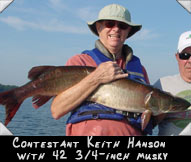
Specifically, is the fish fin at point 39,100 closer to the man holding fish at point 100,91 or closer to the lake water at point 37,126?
the man holding fish at point 100,91

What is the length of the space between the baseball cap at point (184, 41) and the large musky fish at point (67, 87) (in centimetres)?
143

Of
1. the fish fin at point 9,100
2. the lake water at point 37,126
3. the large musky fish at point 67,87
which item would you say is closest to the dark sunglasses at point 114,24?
the large musky fish at point 67,87

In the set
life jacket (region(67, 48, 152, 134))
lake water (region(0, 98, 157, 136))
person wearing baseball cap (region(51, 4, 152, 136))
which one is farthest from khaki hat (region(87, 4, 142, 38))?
lake water (region(0, 98, 157, 136))

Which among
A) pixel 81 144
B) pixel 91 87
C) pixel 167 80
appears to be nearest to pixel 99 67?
pixel 91 87

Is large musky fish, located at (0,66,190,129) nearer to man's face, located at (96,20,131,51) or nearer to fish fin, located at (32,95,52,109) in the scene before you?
fish fin, located at (32,95,52,109)

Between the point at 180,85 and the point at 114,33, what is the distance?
5.66ft

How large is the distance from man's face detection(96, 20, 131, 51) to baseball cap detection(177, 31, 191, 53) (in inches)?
55.3

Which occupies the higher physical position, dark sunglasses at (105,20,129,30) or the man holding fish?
dark sunglasses at (105,20,129,30)

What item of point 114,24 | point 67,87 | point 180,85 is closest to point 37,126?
point 180,85

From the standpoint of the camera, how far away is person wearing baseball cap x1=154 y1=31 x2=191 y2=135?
448 cm

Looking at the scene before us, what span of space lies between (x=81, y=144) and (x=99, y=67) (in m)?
1.10

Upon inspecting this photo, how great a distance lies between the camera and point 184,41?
188 inches

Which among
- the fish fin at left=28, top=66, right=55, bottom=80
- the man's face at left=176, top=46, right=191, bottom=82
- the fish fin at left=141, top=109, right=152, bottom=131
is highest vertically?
the man's face at left=176, top=46, right=191, bottom=82
